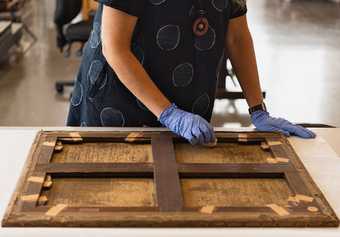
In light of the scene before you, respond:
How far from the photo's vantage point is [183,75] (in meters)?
1.58

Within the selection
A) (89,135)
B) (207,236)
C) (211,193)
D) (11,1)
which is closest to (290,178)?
(211,193)

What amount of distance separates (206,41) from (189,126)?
10.9 inches

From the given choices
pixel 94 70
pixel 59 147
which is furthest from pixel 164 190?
pixel 94 70

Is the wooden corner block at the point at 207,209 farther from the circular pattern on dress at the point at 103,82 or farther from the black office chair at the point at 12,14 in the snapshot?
the black office chair at the point at 12,14

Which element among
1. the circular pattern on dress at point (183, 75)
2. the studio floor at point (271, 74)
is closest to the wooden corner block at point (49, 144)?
the circular pattern on dress at point (183, 75)

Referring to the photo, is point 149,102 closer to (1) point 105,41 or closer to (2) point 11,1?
(1) point 105,41

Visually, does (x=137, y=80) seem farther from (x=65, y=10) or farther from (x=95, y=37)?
(x=65, y=10)

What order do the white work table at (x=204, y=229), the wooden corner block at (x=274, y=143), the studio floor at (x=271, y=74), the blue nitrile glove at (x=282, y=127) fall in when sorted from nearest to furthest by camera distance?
the white work table at (x=204, y=229), the wooden corner block at (x=274, y=143), the blue nitrile glove at (x=282, y=127), the studio floor at (x=271, y=74)

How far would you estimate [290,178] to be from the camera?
1.28m

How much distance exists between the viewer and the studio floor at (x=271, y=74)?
393 cm

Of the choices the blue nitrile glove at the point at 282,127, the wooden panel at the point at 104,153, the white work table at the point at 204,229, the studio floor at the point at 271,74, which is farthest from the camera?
the studio floor at the point at 271,74

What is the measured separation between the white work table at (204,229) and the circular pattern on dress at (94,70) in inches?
8.3

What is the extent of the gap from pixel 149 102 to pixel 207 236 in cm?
49

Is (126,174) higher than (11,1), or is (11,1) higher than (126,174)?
(126,174)
